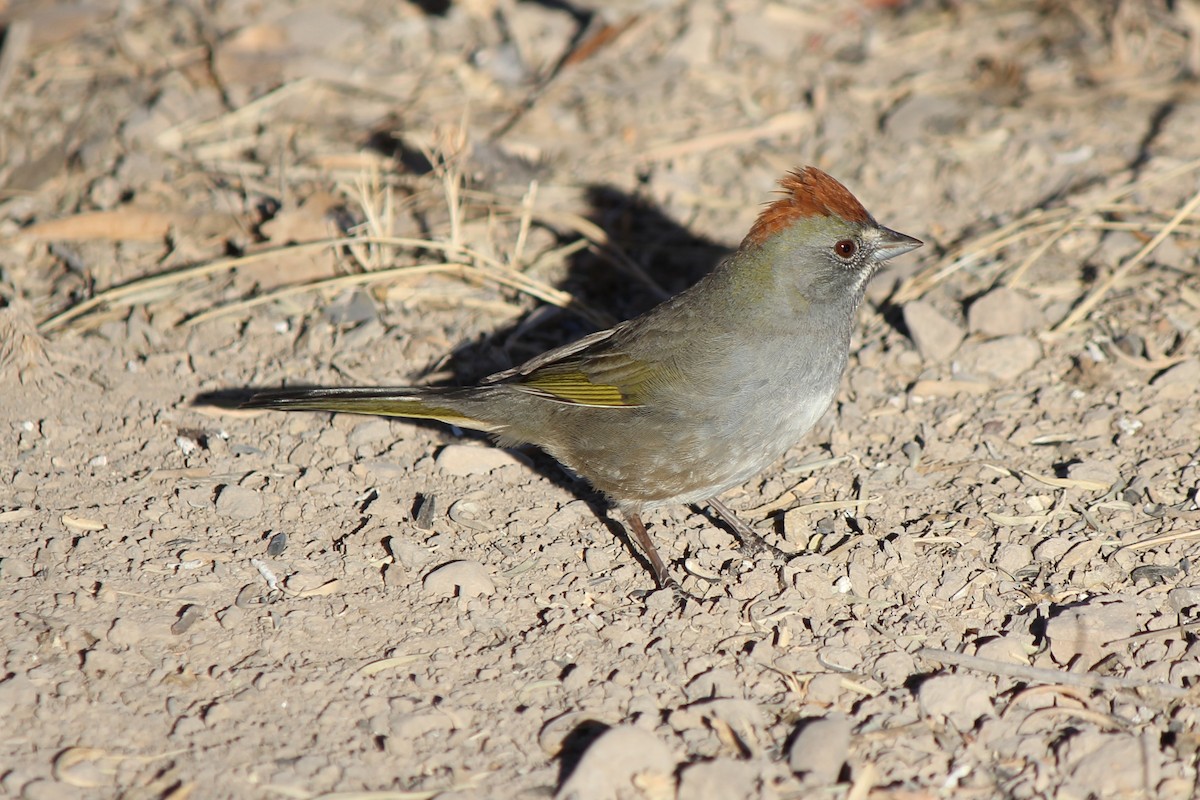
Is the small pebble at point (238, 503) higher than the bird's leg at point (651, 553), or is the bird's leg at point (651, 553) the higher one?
the bird's leg at point (651, 553)

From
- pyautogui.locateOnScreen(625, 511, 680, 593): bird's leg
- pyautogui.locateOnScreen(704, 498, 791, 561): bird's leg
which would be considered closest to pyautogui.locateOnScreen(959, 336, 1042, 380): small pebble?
pyautogui.locateOnScreen(704, 498, 791, 561): bird's leg

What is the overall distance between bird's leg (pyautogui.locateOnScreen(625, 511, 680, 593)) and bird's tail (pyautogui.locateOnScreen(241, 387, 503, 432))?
0.71 metres

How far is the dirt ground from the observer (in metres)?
3.68

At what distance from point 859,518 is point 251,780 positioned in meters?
2.56

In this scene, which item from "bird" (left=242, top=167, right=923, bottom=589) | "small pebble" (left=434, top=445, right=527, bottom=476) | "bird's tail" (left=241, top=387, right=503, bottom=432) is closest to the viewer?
Result: "bird" (left=242, top=167, right=923, bottom=589)

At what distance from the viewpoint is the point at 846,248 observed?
15.7 ft

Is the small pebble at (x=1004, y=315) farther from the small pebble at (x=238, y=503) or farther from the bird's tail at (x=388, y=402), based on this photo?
the small pebble at (x=238, y=503)

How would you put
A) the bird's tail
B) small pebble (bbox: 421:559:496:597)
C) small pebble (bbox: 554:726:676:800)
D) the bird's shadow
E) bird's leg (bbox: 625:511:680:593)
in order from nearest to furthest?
small pebble (bbox: 554:726:676:800) < small pebble (bbox: 421:559:496:597) < bird's leg (bbox: 625:511:680:593) < the bird's tail < the bird's shadow

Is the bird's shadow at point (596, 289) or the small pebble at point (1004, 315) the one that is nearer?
the bird's shadow at point (596, 289)

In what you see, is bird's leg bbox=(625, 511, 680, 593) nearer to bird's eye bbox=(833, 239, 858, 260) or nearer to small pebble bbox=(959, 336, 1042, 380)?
bird's eye bbox=(833, 239, 858, 260)

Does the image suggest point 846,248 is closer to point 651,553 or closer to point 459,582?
point 651,553

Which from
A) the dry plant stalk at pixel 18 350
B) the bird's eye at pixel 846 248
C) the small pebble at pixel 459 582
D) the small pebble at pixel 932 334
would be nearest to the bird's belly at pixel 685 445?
the bird's eye at pixel 846 248

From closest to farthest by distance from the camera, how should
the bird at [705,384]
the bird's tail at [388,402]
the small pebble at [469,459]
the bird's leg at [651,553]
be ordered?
the bird's leg at [651,553] < the bird at [705,384] < the bird's tail at [388,402] < the small pebble at [469,459]

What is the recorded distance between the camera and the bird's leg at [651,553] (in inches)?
175
